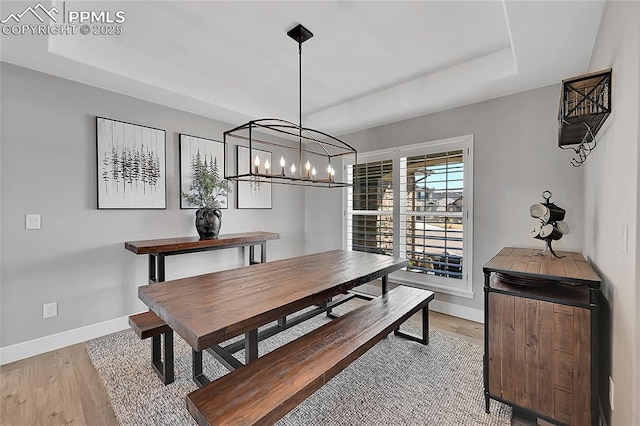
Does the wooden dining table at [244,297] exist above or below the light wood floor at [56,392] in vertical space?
above

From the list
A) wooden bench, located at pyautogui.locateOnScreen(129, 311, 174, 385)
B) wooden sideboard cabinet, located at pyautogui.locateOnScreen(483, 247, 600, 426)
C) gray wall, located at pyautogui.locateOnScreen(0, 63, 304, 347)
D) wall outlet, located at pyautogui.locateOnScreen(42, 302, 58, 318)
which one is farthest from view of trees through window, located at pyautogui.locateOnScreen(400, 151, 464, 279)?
wall outlet, located at pyautogui.locateOnScreen(42, 302, 58, 318)

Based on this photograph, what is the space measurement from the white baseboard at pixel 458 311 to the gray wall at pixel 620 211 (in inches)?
61.6

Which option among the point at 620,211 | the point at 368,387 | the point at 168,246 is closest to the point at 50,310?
the point at 168,246

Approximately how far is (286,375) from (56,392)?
1.89 meters

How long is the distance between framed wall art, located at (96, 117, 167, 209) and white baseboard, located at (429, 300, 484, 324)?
3576 mm

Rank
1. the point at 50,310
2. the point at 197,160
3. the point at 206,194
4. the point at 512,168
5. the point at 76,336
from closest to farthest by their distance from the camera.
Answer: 1. the point at 50,310
2. the point at 76,336
3. the point at 512,168
4. the point at 206,194
5. the point at 197,160

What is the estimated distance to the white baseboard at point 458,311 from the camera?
10.5ft

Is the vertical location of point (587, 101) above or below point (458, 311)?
above

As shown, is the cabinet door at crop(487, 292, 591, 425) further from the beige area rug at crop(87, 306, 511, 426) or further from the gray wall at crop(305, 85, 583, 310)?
the gray wall at crop(305, 85, 583, 310)

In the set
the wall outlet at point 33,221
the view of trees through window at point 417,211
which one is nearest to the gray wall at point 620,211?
the view of trees through window at point 417,211

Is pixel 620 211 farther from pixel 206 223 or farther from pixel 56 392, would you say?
pixel 56 392

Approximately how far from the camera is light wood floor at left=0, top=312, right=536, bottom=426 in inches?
69.4

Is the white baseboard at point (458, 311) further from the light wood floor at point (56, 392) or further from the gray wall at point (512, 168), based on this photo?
the light wood floor at point (56, 392)

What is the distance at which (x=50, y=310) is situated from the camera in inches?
102
